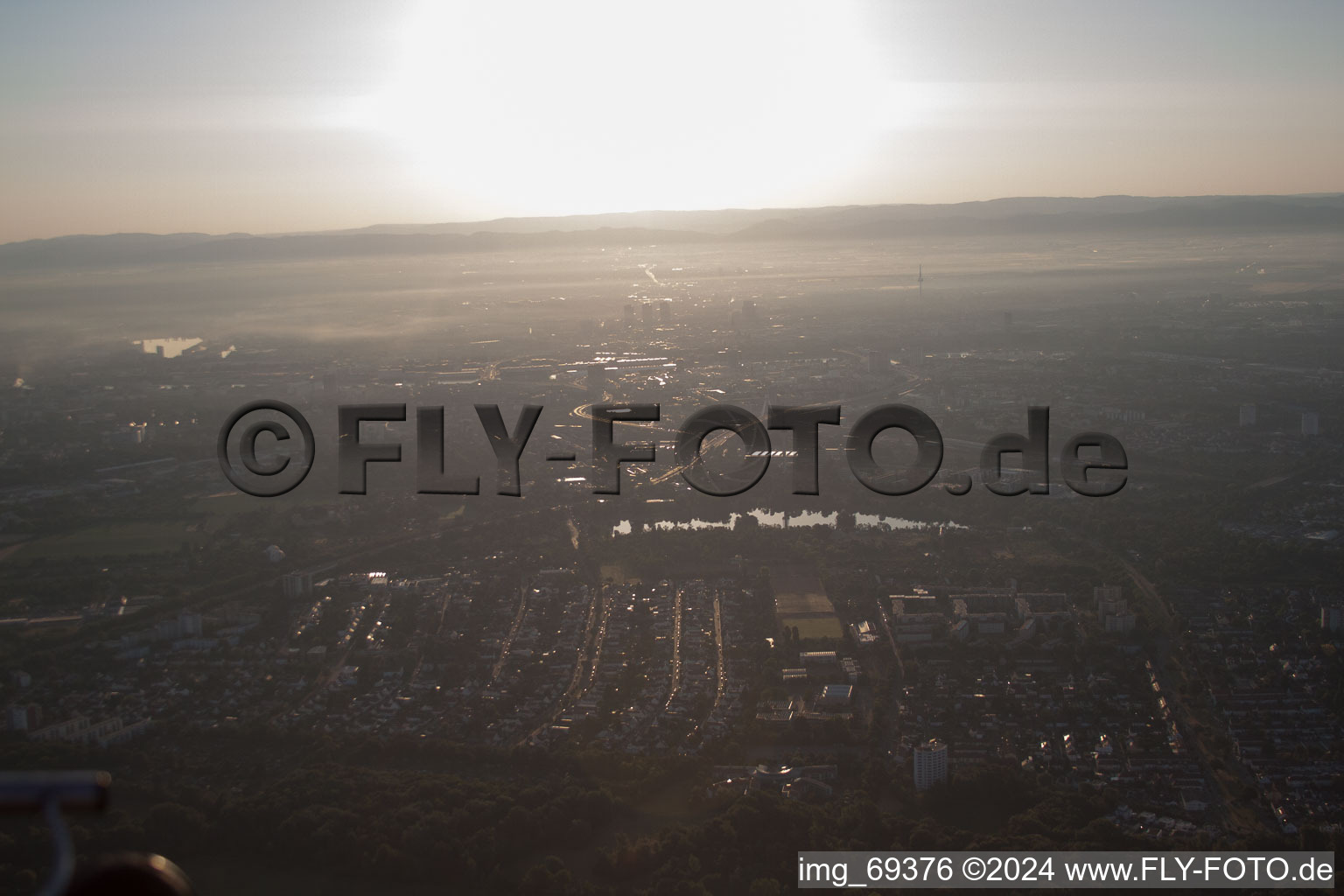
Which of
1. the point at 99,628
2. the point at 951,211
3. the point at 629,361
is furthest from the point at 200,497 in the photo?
the point at 951,211

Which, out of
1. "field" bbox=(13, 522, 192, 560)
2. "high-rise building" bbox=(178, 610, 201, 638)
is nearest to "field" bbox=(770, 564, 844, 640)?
"high-rise building" bbox=(178, 610, 201, 638)

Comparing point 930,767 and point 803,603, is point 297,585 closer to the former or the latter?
point 803,603

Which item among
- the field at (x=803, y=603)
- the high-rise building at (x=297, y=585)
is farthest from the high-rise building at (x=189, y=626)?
the field at (x=803, y=603)

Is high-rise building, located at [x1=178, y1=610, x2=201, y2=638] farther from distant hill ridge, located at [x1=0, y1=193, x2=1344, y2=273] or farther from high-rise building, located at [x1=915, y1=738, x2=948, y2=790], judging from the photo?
distant hill ridge, located at [x1=0, y1=193, x2=1344, y2=273]

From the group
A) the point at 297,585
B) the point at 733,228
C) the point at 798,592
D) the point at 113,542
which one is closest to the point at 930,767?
the point at 798,592

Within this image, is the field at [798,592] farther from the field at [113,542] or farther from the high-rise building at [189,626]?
the field at [113,542]
